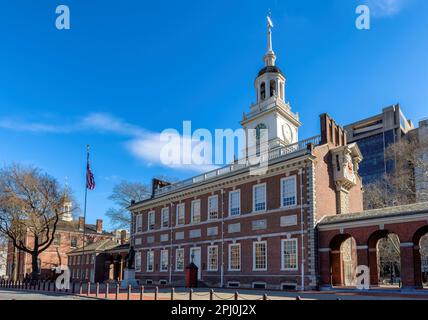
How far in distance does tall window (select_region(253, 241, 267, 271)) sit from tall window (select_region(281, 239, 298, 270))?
69.7 inches

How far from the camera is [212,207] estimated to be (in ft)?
113

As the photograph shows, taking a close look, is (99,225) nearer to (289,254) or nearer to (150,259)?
(150,259)

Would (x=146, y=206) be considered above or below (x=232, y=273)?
above

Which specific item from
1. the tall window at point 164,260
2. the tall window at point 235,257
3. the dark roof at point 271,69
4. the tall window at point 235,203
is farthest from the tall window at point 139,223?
the dark roof at point 271,69

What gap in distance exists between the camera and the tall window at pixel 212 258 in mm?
32688

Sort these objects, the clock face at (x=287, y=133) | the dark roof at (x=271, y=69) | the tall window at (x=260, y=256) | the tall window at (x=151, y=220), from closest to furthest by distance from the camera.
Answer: the tall window at (x=260, y=256) → the clock face at (x=287, y=133) → the tall window at (x=151, y=220) → the dark roof at (x=271, y=69)

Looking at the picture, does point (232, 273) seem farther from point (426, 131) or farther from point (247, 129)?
point (426, 131)

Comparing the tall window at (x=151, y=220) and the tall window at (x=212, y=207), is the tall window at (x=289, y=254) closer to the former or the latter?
the tall window at (x=212, y=207)

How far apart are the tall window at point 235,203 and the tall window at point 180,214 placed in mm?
6863

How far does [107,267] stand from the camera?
5256 centimetres
